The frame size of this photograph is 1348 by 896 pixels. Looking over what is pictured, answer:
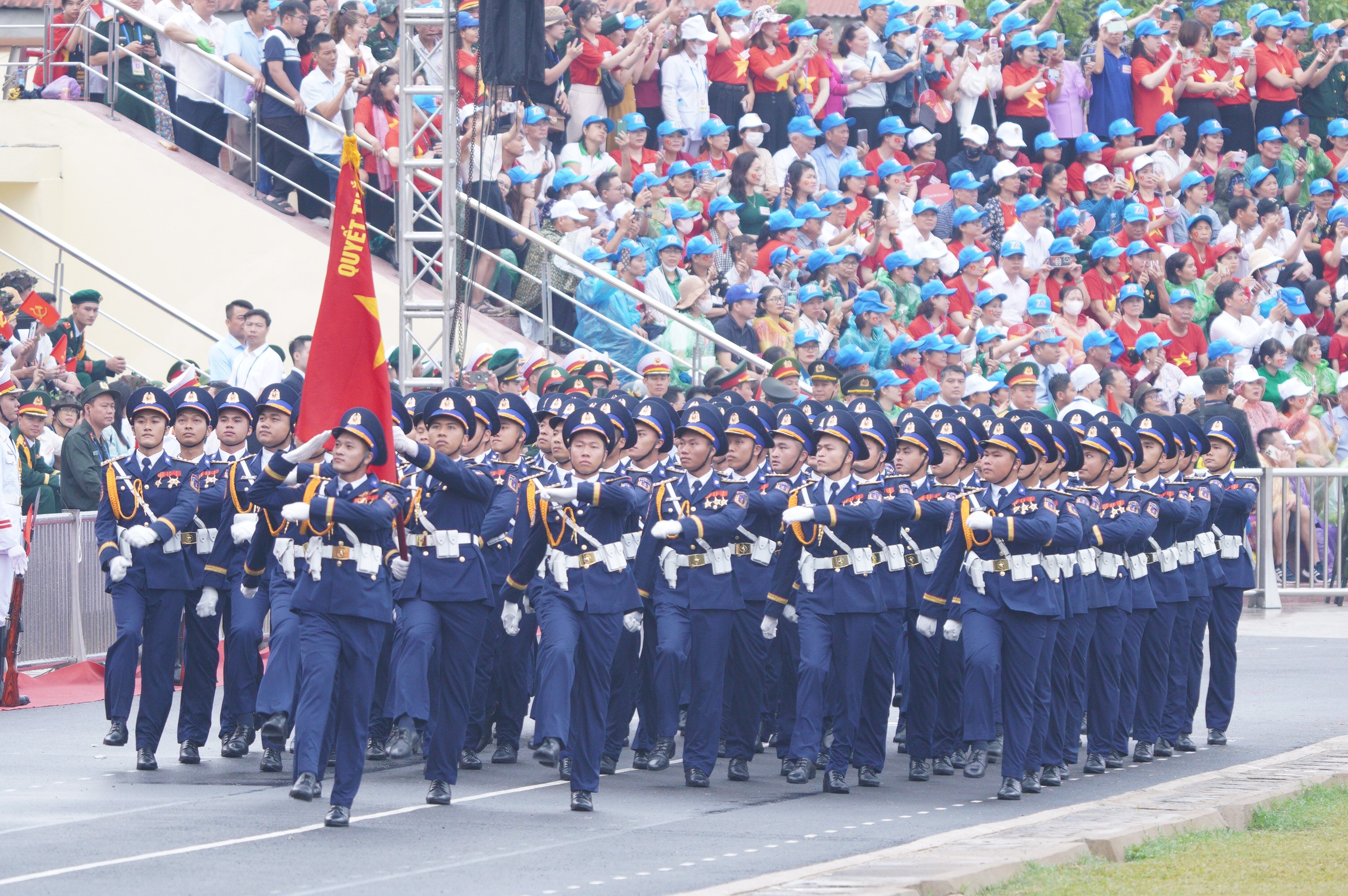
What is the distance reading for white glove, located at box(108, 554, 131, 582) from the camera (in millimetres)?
11320

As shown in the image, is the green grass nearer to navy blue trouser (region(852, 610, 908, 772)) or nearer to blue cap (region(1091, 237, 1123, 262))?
navy blue trouser (region(852, 610, 908, 772))

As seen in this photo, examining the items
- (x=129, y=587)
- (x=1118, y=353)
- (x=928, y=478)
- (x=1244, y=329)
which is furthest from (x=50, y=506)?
(x=1244, y=329)

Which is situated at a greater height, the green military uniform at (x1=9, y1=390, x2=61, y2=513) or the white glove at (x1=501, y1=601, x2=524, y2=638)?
the green military uniform at (x1=9, y1=390, x2=61, y2=513)

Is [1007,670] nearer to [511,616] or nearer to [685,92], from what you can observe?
[511,616]

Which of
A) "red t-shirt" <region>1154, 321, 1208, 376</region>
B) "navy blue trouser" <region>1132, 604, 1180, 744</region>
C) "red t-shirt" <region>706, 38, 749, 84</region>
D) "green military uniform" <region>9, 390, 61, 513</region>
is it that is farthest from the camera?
"red t-shirt" <region>706, 38, 749, 84</region>

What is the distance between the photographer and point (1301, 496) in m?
19.0

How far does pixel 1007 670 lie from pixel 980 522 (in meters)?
0.78

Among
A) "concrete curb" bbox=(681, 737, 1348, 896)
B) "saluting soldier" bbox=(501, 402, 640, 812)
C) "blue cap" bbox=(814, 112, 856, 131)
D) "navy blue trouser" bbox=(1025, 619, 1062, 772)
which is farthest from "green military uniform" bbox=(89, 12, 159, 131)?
"concrete curb" bbox=(681, 737, 1348, 896)

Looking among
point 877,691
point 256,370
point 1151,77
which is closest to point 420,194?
point 256,370

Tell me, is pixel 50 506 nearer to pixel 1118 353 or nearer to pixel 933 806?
pixel 933 806

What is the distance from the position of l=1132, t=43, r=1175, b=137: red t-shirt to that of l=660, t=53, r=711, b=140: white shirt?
19.1 ft

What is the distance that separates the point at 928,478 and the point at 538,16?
4322 millimetres

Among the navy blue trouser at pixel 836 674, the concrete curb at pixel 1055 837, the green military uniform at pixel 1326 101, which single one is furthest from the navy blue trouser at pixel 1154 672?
the green military uniform at pixel 1326 101

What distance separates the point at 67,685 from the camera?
47.3 ft
